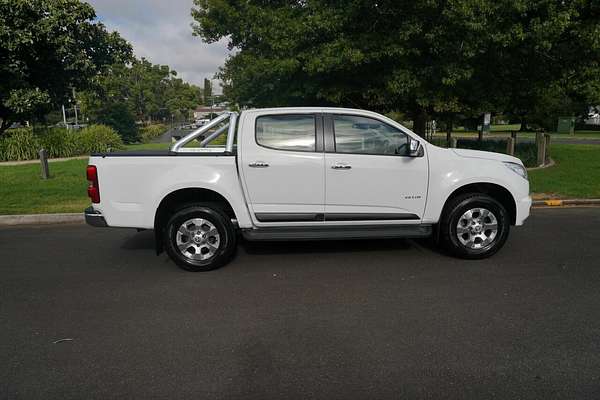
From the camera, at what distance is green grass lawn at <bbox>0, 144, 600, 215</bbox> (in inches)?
341

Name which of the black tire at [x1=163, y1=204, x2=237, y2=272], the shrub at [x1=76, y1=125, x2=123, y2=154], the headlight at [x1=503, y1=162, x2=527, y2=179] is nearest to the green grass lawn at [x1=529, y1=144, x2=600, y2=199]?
the headlight at [x1=503, y1=162, x2=527, y2=179]

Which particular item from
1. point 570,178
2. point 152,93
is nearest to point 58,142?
point 570,178

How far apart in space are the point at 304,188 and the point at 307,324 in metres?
1.84

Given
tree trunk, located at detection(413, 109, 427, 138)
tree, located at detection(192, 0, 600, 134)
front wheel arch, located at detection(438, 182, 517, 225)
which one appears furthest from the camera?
tree trunk, located at detection(413, 109, 427, 138)

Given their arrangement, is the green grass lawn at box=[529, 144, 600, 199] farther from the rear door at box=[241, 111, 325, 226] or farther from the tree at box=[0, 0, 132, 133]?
the tree at box=[0, 0, 132, 133]

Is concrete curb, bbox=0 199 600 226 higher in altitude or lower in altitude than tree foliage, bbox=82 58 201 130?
lower

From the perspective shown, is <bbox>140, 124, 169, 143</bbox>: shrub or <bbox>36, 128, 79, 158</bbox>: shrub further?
<bbox>140, 124, 169, 143</bbox>: shrub

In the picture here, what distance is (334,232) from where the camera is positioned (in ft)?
17.0

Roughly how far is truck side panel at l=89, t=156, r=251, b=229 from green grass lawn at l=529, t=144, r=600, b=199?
747cm

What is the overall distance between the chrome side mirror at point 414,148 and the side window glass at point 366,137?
9 cm

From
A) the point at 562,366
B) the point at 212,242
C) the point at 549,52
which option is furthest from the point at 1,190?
the point at 549,52

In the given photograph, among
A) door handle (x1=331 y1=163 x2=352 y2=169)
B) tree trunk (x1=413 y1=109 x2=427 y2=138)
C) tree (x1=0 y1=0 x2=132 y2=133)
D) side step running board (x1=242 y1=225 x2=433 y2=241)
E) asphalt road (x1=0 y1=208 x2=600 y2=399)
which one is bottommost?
asphalt road (x1=0 y1=208 x2=600 y2=399)

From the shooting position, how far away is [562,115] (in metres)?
42.2

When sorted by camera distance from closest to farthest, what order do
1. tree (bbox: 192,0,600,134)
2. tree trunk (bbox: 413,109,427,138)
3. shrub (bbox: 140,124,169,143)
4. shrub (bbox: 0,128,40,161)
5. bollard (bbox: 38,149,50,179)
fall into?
1. tree (bbox: 192,0,600,134)
2. bollard (bbox: 38,149,50,179)
3. tree trunk (bbox: 413,109,427,138)
4. shrub (bbox: 0,128,40,161)
5. shrub (bbox: 140,124,169,143)
